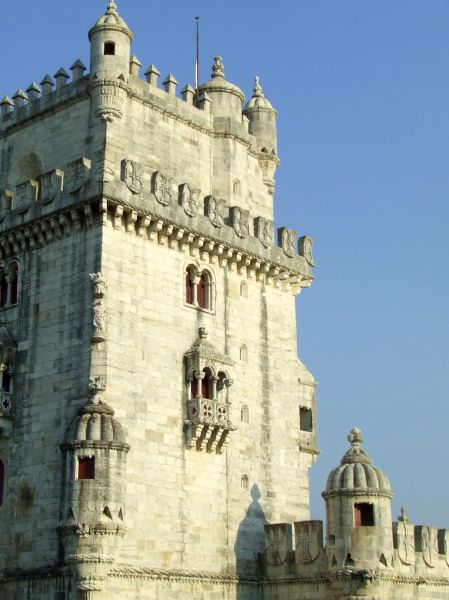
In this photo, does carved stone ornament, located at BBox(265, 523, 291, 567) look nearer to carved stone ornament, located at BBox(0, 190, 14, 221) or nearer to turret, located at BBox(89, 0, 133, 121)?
carved stone ornament, located at BBox(0, 190, 14, 221)

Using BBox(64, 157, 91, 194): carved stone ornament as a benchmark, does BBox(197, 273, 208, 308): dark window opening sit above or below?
below

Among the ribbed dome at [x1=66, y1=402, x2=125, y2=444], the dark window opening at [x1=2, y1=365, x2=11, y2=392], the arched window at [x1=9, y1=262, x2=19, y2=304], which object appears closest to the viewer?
the ribbed dome at [x1=66, y1=402, x2=125, y2=444]

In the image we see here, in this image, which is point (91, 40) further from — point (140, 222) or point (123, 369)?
point (123, 369)

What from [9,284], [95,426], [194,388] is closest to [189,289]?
[194,388]

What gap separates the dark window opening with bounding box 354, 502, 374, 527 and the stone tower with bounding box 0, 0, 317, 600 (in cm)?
467

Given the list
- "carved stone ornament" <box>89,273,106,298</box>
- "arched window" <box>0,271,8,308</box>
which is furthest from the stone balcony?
"arched window" <box>0,271,8,308</box>

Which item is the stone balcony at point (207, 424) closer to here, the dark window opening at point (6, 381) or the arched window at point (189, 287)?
the arched window at point (189, 287)

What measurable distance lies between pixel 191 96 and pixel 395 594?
21.2m

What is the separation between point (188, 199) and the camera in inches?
1512

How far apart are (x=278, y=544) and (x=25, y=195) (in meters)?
16.0

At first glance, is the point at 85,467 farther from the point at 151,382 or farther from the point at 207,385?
the point at 207,385

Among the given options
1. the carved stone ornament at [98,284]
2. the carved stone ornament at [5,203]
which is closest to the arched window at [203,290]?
the carved stone ornament at [98,284]

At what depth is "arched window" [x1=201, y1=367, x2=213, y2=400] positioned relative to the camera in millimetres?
37438

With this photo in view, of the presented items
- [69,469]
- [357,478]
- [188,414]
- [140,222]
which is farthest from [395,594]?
[140,222]
